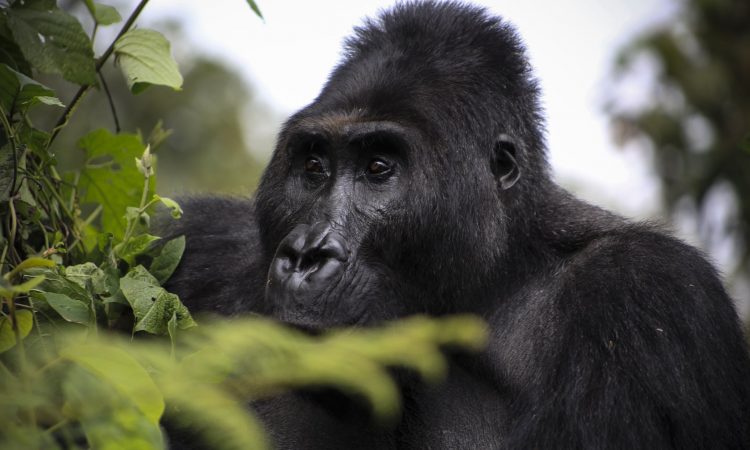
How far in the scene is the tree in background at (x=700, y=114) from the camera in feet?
40.6

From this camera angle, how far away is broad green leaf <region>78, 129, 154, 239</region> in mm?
3949

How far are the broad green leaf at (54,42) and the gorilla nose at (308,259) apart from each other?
962 mm

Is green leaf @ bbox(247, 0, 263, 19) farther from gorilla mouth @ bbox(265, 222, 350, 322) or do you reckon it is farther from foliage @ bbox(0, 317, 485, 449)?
foliage @ bbox(0, 317, 485, 449)

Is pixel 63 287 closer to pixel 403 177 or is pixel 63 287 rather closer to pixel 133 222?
pixel 133 222

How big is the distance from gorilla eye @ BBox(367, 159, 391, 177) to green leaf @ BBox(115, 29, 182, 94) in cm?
88

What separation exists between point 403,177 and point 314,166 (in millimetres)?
424

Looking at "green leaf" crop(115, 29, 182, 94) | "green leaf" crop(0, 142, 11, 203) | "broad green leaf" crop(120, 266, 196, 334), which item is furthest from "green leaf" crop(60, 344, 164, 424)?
"green leaf" crop(115, 29, 182, 94)

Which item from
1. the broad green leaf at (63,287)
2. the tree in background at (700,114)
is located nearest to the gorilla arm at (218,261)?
the broad green leaf at (63,287)

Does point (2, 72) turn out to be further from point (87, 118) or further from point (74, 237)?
point (87, 118)

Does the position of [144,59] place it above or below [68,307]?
above

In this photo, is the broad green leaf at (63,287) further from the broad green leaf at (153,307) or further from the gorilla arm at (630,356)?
the gorilla arm at (630,356)

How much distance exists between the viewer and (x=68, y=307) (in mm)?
2984

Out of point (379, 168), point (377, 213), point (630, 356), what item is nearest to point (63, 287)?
point (377, 213)

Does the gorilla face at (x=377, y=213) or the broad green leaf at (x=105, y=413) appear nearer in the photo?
the broad green leaf at (x=105, y=413)
